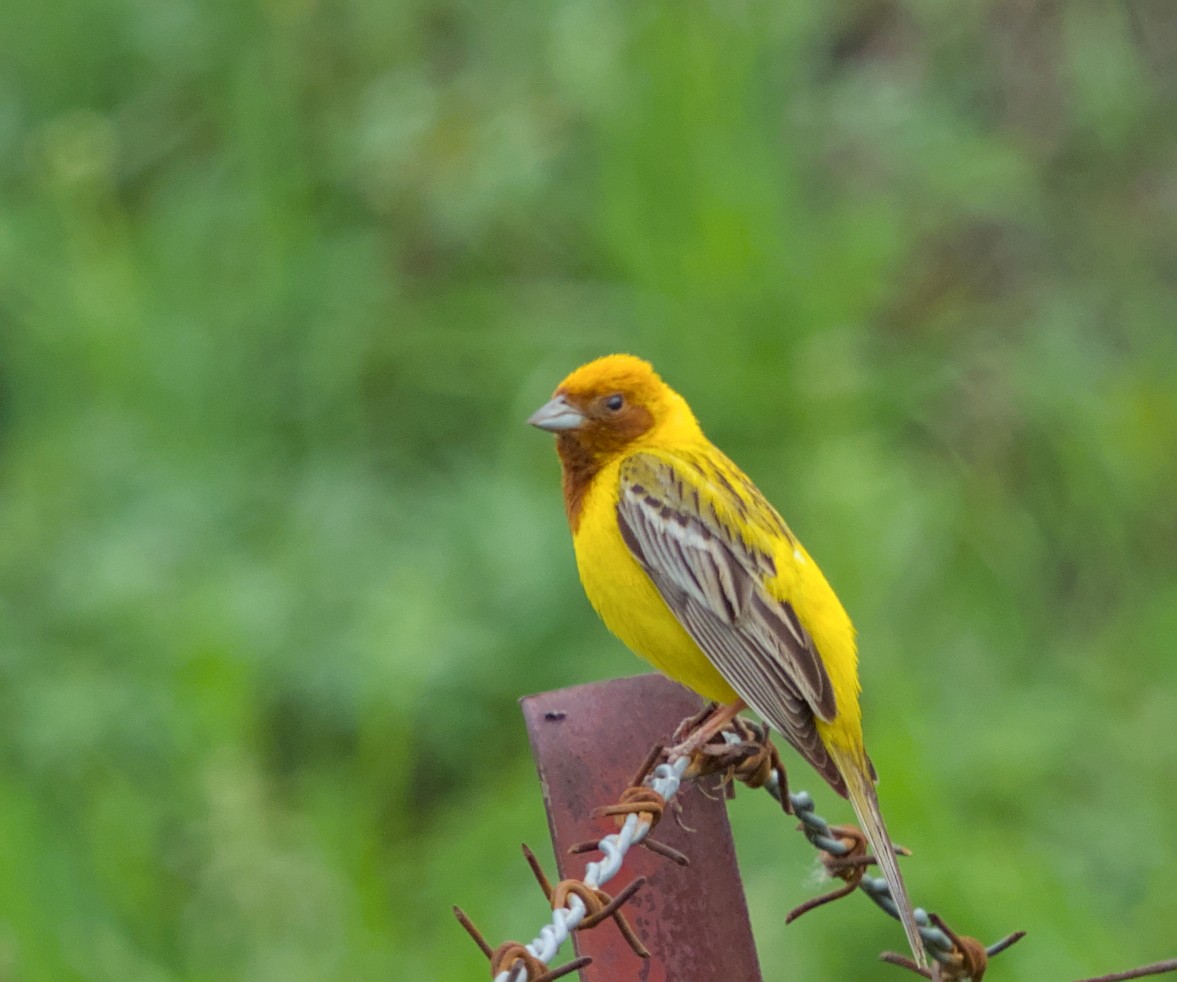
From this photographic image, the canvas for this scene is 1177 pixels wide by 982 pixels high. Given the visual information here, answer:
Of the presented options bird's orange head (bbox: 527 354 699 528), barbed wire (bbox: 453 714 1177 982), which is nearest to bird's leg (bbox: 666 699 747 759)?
barbed wire (bbox: 453 714 1177 982)

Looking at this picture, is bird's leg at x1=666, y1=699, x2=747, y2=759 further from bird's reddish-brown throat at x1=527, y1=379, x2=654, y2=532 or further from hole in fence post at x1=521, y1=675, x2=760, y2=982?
bird's reddish-brown throat at x1=527, y1=379, x2=654, y2=532

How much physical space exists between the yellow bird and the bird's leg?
0.01 meters

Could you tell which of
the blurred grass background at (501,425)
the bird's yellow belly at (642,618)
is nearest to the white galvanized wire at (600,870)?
the bird's yellow belly at (642,618)

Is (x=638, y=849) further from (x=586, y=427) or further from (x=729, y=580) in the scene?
(x=586, y=427)

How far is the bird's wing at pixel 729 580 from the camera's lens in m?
3.18

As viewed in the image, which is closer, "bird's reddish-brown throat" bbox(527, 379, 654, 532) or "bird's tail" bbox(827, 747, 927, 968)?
"bird's tail" bbox(827, 747, 927, 968)

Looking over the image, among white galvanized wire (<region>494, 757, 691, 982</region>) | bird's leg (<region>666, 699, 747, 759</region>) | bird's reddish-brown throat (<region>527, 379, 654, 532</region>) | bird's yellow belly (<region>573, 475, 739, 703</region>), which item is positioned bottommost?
white galvanized wire (<region>494, 757, 691, 982</region>)

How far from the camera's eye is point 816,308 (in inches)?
231

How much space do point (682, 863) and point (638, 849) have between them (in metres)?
0.06

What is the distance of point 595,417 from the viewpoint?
3.66 metres

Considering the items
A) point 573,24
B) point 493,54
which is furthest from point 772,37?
point 493,54

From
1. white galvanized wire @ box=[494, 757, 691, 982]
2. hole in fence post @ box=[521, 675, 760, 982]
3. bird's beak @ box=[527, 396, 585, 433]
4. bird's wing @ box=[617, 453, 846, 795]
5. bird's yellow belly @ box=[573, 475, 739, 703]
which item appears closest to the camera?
white galvanized wire @ box=[494, 757, 691, 982]

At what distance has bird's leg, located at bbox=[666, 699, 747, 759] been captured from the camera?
8.43 feet

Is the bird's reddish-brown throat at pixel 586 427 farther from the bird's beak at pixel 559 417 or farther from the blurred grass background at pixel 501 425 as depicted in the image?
the blurred grass background at pixel 501 425
